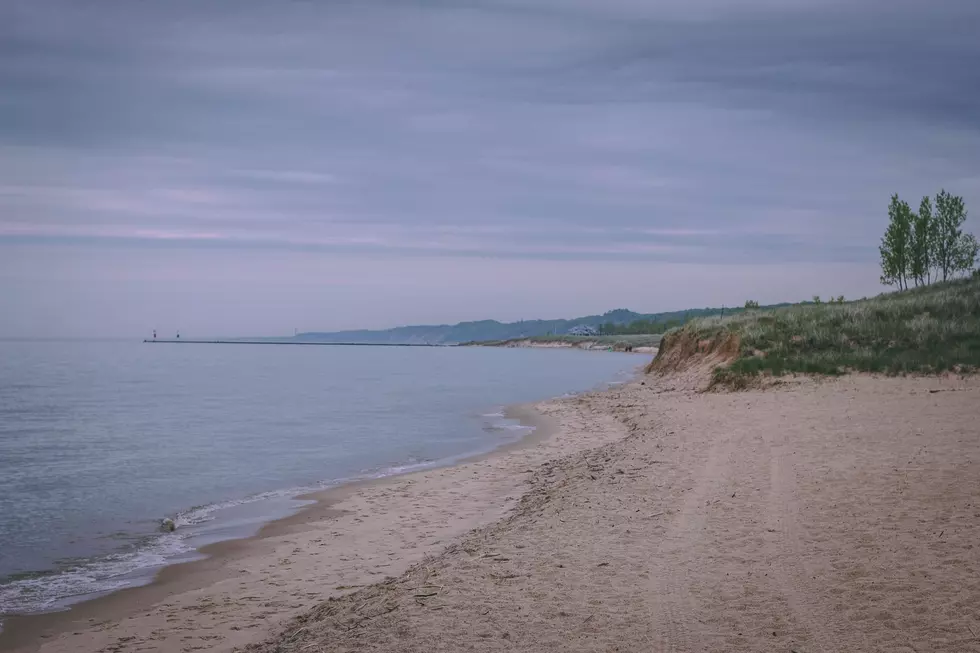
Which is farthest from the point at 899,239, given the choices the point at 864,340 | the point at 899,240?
the point at 864,340

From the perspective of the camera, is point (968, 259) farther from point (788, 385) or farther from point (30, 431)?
point (30, 431)

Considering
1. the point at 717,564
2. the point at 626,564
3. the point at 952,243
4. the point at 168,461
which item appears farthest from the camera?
the point at 952,243

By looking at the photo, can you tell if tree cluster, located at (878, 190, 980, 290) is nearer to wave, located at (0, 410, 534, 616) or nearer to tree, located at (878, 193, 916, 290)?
tree, located at (878, 193, 916, 290)

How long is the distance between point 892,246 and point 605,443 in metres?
63.9

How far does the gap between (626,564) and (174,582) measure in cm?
553

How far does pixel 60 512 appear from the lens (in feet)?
40.7

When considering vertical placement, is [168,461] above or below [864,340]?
below

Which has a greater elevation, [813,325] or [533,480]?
[813,325]

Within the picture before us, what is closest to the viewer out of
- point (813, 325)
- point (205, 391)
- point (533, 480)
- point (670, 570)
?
point (670, 570)

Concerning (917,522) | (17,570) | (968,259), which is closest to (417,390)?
(17,570)

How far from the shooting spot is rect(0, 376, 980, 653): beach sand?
18.5 ft

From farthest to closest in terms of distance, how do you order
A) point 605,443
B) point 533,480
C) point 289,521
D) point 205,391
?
point 205,391 < point 605,443 < point 533,480 < point 289,521

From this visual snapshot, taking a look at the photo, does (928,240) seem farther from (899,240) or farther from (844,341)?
(844,341)

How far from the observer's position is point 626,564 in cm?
712
